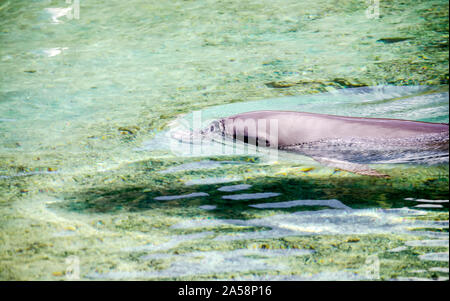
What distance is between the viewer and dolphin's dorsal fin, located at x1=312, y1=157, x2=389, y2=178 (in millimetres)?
3332

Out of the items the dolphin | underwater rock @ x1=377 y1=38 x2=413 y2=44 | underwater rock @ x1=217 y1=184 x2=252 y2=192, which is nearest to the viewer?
underwater rock @ x1=217 y1=184 x2=252 y2=192

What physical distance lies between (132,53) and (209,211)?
470 centimetres

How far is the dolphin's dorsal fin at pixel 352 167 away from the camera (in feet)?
10.9

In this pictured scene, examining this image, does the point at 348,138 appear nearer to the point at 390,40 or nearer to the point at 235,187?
the point at 235,187

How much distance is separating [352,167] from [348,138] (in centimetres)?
37

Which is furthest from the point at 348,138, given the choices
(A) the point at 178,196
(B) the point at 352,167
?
(A) the point at 178,196

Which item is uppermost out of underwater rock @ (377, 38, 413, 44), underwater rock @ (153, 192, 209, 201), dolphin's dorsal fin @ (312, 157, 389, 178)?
underwater rock @ (377, 38, 413, 44)

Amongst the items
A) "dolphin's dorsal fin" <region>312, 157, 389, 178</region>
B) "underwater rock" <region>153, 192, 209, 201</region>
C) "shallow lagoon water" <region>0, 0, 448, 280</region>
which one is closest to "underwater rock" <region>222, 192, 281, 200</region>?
"shallow lagoon water" <region>0, 0, 448, 280</region>

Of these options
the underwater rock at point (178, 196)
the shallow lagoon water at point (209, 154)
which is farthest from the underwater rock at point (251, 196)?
the underwater rock at point (178, 196)

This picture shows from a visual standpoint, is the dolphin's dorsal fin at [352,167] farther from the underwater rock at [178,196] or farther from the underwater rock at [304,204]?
the underwater rock at [178,196]

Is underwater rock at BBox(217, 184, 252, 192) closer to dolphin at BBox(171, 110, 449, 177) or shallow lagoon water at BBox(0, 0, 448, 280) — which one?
shallow lagoon water at BBox(0, 0, 448, 280)

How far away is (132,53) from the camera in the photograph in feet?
23.5

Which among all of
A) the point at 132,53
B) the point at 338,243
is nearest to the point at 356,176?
the point at 338,243

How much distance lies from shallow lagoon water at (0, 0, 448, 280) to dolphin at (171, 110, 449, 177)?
0.13 metres
